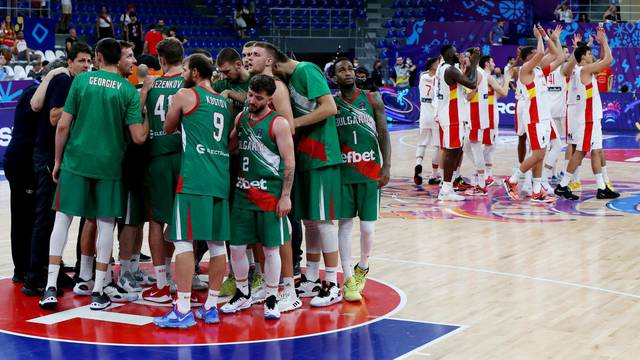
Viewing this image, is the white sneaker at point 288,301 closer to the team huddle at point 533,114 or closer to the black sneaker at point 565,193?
the team huddle at point 533,114

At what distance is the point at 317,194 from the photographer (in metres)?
7.31

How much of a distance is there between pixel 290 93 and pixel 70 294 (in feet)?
7.85

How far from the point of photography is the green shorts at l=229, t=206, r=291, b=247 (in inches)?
271

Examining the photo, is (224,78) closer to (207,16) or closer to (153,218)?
(153,218)

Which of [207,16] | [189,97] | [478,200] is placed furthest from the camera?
[207,16]

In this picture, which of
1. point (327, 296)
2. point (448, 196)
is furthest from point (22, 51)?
point (327, 296)

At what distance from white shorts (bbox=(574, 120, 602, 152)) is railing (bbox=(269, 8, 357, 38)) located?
59.0 ft

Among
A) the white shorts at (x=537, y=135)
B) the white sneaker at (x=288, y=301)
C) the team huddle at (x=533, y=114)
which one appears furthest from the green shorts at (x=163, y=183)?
the white shorts at (x=537, y=135)

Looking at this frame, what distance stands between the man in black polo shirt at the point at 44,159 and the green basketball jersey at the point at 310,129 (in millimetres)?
1675

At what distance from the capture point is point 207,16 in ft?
99.1

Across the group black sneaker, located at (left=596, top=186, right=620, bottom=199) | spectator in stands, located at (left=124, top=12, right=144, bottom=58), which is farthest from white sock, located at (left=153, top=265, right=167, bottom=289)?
spectator in stands, located at (left=124, top=12, right=144, bottom=58)

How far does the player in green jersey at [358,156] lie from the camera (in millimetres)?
7570

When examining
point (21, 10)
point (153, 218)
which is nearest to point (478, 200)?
point (153, 218)

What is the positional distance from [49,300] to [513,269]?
400cm
